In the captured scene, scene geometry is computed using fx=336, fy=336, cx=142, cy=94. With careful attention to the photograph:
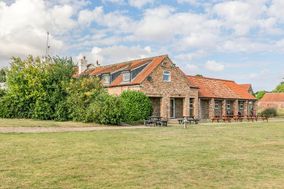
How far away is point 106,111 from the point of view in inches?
1054

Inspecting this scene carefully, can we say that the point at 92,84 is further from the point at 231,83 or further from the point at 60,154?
the point at 231,83

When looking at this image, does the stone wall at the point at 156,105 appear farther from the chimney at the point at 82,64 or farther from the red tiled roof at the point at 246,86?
the red tiled roof at the point at 246,86

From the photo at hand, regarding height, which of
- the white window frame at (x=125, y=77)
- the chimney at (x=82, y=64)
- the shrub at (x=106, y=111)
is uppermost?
the chimney at (x=82, y=64)

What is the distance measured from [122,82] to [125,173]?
28.1 meters

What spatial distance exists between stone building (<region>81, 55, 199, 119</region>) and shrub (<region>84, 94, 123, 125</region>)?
7237 millimetres

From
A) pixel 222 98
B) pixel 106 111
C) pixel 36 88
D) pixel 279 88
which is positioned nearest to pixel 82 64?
pixel 36 88

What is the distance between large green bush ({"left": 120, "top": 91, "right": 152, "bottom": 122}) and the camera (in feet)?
102

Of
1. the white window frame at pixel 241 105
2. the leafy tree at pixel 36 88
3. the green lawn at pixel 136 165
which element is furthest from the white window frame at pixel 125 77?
the green lawn at pixel 136 165

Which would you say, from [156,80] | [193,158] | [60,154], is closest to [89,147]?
[60,154]

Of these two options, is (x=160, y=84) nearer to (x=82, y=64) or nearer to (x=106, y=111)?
(x=106, y=111)

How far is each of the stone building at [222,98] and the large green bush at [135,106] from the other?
35.9ft

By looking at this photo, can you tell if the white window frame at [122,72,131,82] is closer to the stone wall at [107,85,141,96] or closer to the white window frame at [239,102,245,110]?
the stone wall at [107,85,141,96]

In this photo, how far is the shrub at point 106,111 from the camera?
26.8 metres

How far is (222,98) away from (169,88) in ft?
32.8
